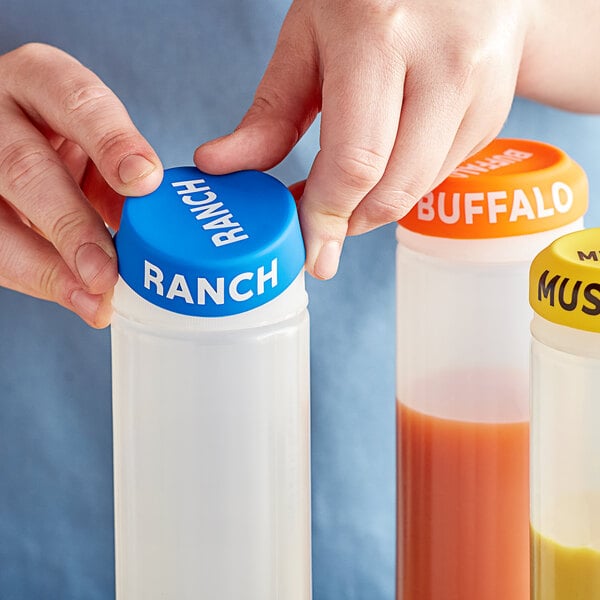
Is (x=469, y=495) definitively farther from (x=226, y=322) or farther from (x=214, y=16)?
(x=214, y=16)

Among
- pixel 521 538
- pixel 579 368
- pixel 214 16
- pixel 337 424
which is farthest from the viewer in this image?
pixel 337 424

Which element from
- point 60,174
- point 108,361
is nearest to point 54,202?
point 60,174

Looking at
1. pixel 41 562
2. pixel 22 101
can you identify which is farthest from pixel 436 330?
pixel 41 562

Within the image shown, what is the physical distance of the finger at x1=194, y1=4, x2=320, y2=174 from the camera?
23.7 inches

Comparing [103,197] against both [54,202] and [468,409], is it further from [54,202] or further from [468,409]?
[468,409]

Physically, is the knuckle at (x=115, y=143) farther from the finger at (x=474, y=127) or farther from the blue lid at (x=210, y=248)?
the finger at (x=474, y=127)

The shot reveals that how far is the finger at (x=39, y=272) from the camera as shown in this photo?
0.64 m

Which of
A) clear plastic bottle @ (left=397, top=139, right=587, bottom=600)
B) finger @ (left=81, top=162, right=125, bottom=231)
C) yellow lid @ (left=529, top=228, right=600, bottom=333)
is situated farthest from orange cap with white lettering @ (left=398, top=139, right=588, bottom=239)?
finger @ (left=81, top=162, right=125, bottom=231)

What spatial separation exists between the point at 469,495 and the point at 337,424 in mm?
332

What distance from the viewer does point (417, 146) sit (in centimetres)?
59

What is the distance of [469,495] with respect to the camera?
2.19 feet

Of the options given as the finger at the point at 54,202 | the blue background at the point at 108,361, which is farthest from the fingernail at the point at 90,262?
the blue background at the point at 108,361

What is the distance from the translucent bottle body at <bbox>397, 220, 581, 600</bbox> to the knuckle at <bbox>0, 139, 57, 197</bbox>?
23cm

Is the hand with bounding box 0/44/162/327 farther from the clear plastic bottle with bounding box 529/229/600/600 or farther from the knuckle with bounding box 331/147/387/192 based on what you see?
the clear plastic bottle with bounding box 529/229/600/600
